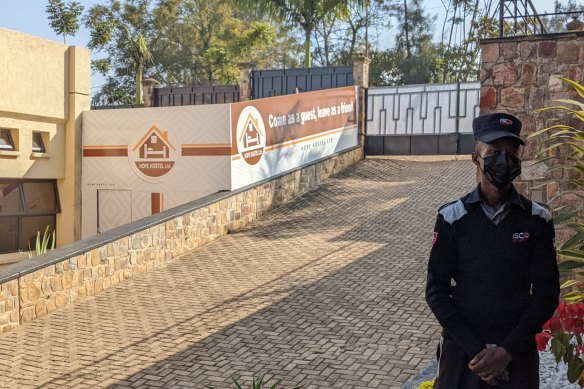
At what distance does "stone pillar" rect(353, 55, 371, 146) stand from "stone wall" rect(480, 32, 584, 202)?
12.8m

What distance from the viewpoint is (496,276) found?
2.87 metres

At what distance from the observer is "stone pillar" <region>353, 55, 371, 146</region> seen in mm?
19844

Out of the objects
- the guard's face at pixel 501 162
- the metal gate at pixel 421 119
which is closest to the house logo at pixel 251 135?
the metal gate at pixel 421 119

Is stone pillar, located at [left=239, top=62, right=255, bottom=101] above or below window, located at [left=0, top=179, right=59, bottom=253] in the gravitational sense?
above

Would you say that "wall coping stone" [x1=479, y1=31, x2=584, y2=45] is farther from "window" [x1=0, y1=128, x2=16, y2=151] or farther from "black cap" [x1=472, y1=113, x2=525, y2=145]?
"window" [x1=0, y1=128, x2=16, y2=151]

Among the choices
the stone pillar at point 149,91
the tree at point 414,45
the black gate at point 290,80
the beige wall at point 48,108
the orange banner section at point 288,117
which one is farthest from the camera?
the tree at point 414,45

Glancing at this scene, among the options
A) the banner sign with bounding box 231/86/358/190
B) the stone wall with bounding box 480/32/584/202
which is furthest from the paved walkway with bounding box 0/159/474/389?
the stone wall with bounding box 480/32/584/202

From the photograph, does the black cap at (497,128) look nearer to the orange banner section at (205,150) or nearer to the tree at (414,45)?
the orange banner section at (205,150)

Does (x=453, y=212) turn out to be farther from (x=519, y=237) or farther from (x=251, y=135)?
(x=251, y=135)

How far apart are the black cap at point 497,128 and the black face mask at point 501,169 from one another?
0.09m

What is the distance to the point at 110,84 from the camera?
42.4 metres

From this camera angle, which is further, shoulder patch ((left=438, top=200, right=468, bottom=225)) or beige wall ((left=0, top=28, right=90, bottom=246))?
beige wall ((left=0, top=28, right=90, bottom=246))

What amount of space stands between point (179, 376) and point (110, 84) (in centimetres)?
3850

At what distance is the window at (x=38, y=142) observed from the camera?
15.3 metres
